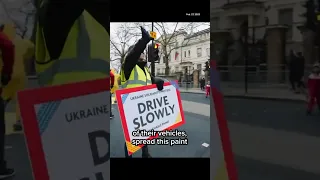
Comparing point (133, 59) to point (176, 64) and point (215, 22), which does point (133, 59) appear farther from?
point (215, 22)

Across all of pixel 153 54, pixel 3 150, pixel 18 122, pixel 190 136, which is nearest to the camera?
pixel 18 122

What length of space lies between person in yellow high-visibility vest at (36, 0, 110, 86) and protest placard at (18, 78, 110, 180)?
0.09 m

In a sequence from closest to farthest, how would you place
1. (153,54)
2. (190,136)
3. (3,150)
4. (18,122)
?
(18,122) < (3,150) < (190,136) < (153,54)

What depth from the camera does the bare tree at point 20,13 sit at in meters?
2.63

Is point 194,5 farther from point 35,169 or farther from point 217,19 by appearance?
point 35,169

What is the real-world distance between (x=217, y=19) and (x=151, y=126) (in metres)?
0.93

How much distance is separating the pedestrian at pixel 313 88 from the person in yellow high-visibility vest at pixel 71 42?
145cm

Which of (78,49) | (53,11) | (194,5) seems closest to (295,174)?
(194,5)

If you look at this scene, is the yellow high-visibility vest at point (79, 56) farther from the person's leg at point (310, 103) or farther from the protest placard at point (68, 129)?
the person's leg at point (310, 103)

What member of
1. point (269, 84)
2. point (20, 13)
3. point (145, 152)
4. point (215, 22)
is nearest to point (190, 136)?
point (145, 152)

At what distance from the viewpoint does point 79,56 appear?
2.68 meters

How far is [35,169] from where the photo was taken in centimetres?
264

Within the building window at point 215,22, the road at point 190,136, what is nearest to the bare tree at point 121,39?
the road at point 190,136

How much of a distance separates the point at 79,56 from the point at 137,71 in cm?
49
